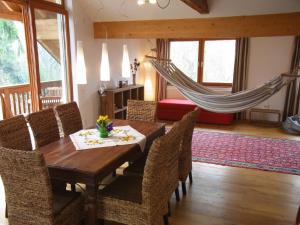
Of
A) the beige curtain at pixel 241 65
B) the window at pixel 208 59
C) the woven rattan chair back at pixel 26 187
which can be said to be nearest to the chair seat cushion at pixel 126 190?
the woven rattan chair back at pixel 26 187

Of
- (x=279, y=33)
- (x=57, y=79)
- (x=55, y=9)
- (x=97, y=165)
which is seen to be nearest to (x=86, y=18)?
(x=55, y=9)

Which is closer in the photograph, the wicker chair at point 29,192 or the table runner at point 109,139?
the wicker chair at point 29,192

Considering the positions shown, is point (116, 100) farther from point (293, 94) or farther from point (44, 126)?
point (293, 94)

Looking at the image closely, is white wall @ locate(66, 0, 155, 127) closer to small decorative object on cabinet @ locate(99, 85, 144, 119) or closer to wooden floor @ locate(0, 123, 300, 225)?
small decorative object on cabinet @ locate(99, 85, 144, 119)

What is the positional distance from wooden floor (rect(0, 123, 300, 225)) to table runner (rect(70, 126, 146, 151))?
2.45ft

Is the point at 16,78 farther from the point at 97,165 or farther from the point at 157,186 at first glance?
the point at 157,186

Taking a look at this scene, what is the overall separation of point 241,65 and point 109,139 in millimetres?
4191

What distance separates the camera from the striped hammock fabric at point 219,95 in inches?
128

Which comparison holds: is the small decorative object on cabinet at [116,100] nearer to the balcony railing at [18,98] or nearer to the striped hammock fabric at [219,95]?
the balcony railing at [18,98]

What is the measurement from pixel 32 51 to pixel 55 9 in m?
0.73

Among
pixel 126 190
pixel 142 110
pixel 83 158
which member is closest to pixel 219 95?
pixel 142 110

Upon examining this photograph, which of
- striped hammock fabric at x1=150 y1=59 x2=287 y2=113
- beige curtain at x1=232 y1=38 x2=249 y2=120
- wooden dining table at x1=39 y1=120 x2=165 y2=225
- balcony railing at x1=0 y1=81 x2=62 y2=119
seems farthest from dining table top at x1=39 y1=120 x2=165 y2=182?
beige curtain at x1=232 y1=38 x2=249 y2=120

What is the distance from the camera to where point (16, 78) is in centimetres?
459

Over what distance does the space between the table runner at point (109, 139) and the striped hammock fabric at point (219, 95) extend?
1294 millimetres
